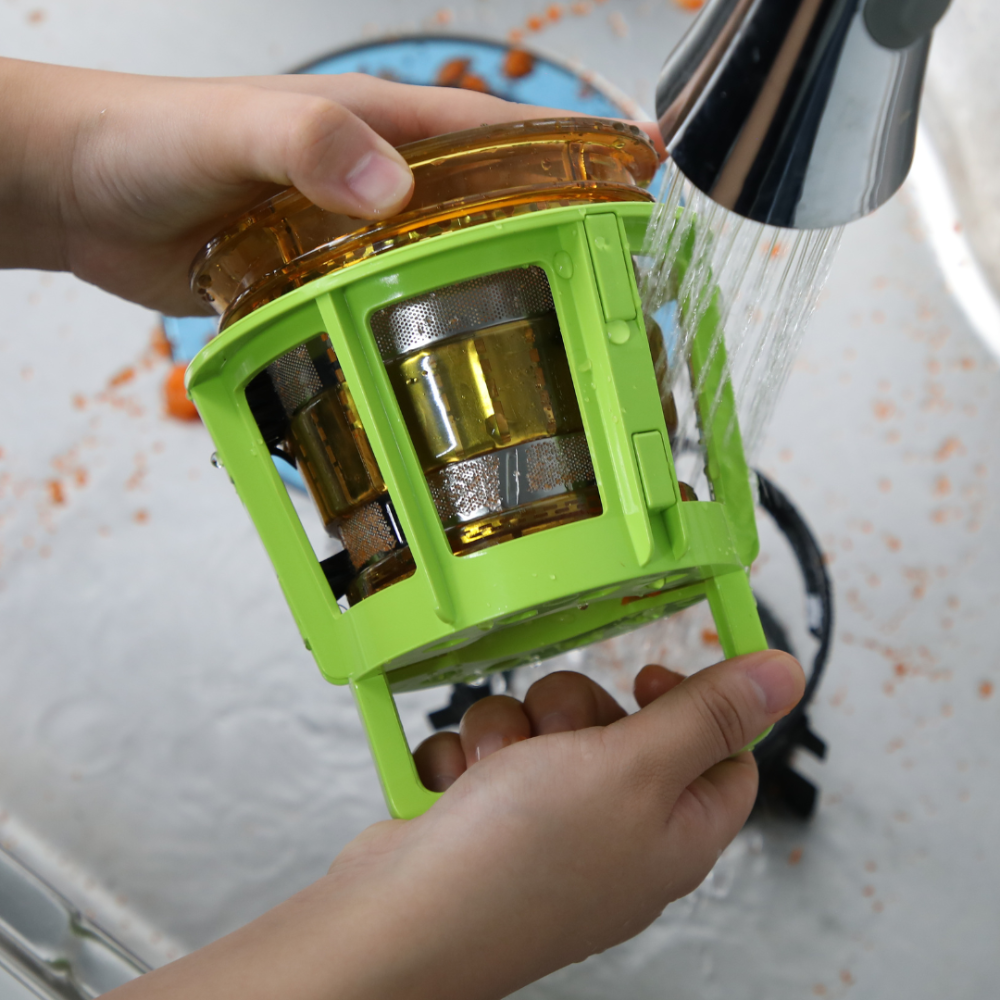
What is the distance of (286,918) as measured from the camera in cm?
43

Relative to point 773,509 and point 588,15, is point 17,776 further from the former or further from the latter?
point 588,15

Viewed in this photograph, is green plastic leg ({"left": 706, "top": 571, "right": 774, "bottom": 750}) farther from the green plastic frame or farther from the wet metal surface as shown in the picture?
the wet metal surface

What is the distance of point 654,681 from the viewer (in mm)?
600

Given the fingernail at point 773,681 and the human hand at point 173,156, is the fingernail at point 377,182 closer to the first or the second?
the human hand at point 173,156

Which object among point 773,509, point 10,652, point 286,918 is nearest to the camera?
point 286,918

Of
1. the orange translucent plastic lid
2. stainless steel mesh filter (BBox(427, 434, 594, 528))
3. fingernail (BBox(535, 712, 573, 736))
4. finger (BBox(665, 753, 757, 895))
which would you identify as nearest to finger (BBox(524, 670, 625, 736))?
fingernail (BBox(535, 712, 573, 736))

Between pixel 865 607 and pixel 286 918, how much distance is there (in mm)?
661

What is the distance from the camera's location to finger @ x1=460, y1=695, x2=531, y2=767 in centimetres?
56

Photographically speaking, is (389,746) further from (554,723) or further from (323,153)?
(323,153)

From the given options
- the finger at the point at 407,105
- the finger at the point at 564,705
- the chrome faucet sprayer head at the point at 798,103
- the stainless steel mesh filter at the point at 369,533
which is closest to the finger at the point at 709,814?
the finger at the point at 564,705

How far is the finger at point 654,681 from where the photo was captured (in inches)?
23.6

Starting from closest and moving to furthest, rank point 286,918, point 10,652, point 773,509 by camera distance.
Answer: point 286,918 < point 773,509 < point 10,652

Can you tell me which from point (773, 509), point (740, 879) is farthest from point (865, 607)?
point (740, 879)

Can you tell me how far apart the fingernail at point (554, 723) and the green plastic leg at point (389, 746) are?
0.14 m
